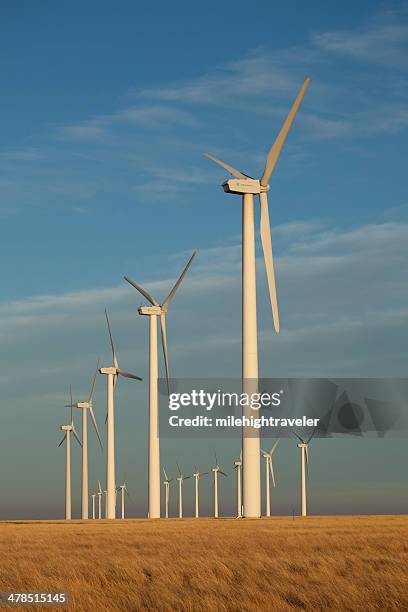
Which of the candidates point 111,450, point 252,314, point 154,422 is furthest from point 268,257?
point 111,450

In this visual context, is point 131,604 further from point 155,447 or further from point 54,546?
point 155,447

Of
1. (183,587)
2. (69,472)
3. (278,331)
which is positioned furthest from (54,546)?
(69,472)

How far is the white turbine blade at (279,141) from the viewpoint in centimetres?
7334

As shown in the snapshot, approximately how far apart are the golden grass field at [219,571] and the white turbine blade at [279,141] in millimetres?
33897

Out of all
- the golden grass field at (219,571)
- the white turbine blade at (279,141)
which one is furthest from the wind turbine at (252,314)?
the golden grass field at (219,571)

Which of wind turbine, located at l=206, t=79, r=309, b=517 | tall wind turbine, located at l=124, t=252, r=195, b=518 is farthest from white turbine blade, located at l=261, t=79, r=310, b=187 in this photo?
tall wind turbine, located at l=124, t=252, r=195, b=518

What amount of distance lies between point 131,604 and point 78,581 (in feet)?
12.9

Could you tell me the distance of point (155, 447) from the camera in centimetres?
10494

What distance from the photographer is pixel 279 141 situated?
3017 inches

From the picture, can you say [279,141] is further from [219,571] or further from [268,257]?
[219,571]

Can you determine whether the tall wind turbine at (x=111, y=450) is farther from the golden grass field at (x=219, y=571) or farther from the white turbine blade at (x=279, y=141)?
the golden grass field at (x=219, y=571)

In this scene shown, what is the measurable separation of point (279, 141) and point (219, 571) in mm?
47058

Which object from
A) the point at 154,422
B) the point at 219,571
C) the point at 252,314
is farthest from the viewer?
the point at 154,422

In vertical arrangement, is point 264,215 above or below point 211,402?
above
